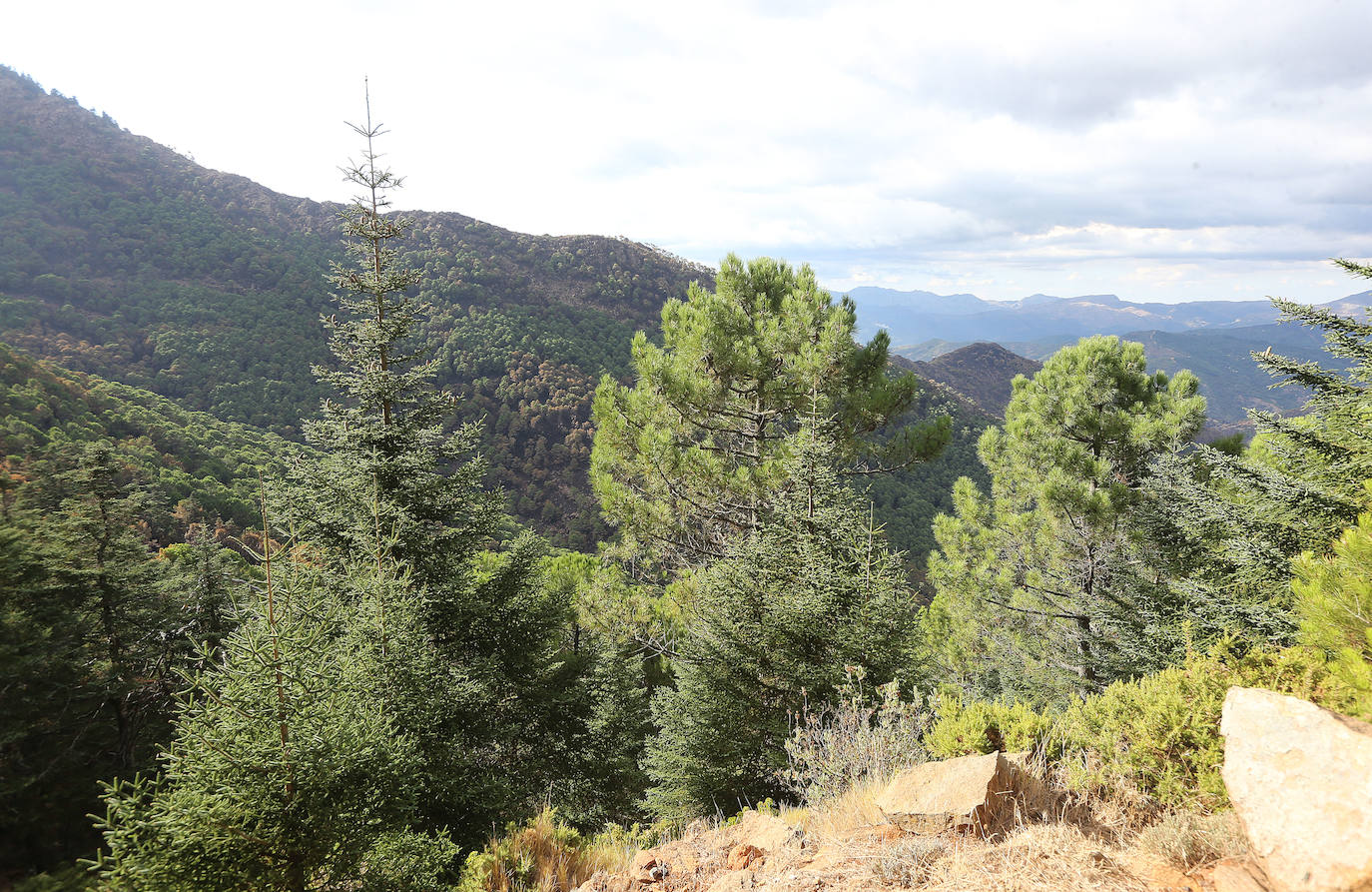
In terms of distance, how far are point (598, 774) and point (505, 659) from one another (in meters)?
3.01

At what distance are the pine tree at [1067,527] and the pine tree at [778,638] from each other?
4.15m

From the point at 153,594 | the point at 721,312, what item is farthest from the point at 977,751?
the point at 153,594

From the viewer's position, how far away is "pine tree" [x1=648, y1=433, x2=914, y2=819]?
20.4 ft

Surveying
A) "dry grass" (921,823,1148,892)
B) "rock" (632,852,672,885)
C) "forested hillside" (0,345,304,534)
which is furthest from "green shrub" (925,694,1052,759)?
"forested hillside" (0,345,304,534)

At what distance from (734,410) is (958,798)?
6863mm

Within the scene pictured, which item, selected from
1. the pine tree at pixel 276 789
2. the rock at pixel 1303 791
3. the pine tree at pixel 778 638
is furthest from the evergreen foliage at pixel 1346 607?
the pine tree at pixel 276 789

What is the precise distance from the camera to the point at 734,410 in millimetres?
9344

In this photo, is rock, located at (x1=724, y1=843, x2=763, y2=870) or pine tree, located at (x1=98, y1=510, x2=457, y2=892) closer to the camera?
pine tree, located at (x1=98, y1=510, x2=457, y2=892)

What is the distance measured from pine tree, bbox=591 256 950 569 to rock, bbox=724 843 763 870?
15.4 feet

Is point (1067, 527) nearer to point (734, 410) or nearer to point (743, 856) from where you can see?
point (734, 410)

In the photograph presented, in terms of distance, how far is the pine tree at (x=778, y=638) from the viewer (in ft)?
20.4

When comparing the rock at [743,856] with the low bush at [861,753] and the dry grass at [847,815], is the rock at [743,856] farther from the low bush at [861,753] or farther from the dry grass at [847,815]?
the low bush at [861,753]

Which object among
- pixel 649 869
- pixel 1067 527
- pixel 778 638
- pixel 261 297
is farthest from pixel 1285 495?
pixel 261 297

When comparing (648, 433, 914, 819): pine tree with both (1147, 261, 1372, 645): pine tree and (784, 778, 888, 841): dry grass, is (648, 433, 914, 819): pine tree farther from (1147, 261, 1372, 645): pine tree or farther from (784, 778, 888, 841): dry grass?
(1147, 261, 1372, 645): pine tree
